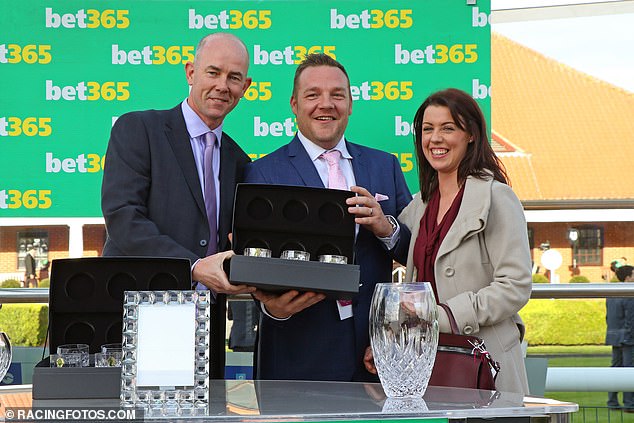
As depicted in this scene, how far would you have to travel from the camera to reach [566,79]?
17.5 ft

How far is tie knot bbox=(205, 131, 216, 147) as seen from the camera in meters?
3.55

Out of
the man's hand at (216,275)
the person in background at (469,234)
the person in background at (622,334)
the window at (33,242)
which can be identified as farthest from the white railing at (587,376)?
the man's hand at (216,275)

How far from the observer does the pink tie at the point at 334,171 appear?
3573 millimetres

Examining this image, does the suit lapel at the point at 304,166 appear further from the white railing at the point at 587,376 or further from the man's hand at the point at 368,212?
the white railing at the point at 587,376

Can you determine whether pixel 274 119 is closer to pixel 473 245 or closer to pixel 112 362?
pixel 473 245

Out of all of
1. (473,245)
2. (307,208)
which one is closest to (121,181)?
(307,208)

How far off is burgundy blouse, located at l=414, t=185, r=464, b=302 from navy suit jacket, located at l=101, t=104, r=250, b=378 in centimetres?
67

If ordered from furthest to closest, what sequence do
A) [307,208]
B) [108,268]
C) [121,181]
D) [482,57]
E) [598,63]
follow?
1. [598,63]
2. [482,57]
3. [121,181]
4. [307,208]
5. [108,268]

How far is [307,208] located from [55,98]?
7.29 feet

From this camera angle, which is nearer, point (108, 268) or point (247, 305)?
point (108, 268)

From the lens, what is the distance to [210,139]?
11.7 feet

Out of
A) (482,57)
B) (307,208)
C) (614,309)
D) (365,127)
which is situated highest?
(482,57)

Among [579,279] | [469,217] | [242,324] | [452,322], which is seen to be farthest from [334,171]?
[579,279]

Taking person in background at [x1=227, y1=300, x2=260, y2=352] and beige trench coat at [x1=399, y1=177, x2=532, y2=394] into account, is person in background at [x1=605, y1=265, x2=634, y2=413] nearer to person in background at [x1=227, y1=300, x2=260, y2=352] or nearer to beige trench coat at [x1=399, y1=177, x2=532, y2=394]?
person in background at [x1=227, y1=300, x2=260, y2=352]
